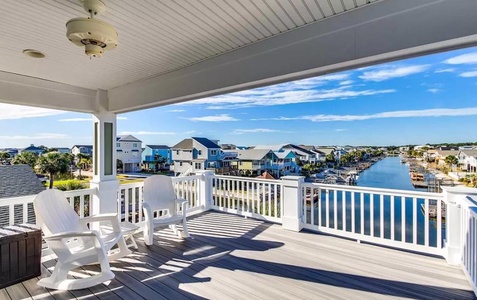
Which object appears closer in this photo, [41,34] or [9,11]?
[9,11]

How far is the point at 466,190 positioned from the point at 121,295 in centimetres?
404

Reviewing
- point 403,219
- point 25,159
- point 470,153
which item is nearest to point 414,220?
point 403,219

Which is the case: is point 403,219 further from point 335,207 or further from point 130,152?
point 130,152

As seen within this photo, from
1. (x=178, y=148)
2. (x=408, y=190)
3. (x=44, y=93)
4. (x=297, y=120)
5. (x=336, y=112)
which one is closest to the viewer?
(x=408, y=190)

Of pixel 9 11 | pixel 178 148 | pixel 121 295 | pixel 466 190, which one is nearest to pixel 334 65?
pixel 466 190

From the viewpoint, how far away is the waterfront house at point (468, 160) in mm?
3096

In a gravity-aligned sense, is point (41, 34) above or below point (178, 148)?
above

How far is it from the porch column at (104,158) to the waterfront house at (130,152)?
17.9ft

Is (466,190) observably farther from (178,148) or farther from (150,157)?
(150,157)

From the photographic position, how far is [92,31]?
184 centimetres

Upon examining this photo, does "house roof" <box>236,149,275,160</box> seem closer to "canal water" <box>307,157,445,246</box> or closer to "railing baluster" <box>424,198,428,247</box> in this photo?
"canal water" <box>307,157,445,246</box>

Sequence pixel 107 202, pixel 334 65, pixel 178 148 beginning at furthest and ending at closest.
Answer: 1. pixel 178 148
2. pixel 107 202
3. pixel 334 65

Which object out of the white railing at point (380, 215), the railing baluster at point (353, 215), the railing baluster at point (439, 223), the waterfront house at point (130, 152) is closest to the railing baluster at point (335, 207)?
the white railing at point (380, 215)

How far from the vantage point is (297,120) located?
1434 centimetres
